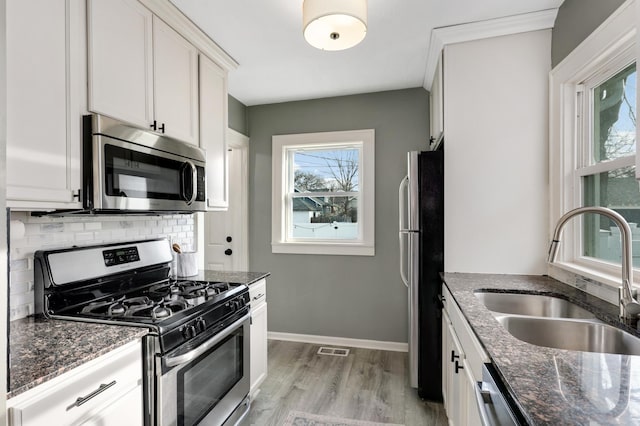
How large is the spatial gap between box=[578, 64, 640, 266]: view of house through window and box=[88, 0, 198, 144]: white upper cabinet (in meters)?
2.30

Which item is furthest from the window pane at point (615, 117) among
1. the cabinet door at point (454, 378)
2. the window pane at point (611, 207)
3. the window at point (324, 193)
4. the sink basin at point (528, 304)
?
the window at point (324, 193)

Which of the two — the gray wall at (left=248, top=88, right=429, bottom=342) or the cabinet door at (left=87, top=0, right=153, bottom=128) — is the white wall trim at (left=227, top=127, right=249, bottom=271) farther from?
the cabinet door at (left=87, top=0, right=153, bottom=128)

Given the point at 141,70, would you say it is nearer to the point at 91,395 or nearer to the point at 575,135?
the point at 91,395

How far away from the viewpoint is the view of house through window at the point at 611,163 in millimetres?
1535

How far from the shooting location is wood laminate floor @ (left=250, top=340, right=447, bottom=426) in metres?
2.20

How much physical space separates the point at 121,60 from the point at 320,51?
53.7 inches

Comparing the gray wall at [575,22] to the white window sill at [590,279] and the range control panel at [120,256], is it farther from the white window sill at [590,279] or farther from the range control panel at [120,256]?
the range control panel at [120,256]

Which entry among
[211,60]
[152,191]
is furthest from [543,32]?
[152,191]

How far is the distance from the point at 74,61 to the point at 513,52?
249 cm

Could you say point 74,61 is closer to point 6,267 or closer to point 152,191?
point 152,191

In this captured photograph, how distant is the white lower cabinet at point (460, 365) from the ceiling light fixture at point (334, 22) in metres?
1.45

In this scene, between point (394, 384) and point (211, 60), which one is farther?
point (394, 384)

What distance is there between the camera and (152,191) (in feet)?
5.71

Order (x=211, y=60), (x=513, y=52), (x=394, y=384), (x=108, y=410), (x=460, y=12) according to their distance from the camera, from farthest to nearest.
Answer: (x=394, y=384) → (x=211, y=60) → (x=513, y=52) → (x=460, y=12) → (x=108, y=410)
